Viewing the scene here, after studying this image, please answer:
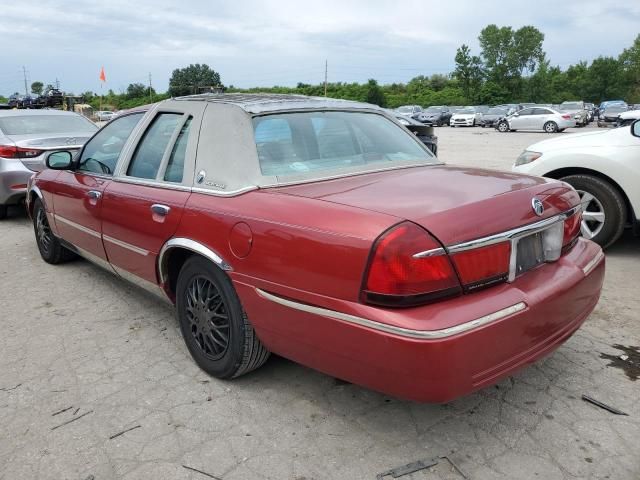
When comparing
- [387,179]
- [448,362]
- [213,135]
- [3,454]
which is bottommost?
[3,454]

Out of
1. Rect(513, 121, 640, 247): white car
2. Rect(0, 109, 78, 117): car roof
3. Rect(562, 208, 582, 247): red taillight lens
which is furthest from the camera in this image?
Rect(0, 109, 78, 117): car roof

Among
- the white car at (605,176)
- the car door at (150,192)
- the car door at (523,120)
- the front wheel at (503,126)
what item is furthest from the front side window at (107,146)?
the front wheel at (503,126)

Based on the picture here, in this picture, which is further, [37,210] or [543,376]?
[37,210]

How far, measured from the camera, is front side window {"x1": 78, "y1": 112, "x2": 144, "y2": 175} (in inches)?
155

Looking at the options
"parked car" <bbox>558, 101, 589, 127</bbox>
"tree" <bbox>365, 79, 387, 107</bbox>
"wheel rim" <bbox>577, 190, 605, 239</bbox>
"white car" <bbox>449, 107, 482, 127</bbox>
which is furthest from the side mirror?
"tree" <bbox>365, 79, 387, 107</bbox>

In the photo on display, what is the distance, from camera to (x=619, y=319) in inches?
149

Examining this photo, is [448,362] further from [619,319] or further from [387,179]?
[619,319]

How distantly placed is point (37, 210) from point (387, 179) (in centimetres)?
408

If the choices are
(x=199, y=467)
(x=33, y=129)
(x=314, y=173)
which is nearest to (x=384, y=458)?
(x=199, y=467)

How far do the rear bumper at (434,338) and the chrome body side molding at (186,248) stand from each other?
16 centimetres

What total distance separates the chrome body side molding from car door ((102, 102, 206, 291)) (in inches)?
2.1

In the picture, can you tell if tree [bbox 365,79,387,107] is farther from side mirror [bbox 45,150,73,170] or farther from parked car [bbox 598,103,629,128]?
side mirror [bbox 45,150,73,170]

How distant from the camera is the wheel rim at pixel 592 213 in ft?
17.0

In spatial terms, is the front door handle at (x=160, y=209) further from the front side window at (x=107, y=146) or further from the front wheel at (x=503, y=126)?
the front wheel at (x=503, y=126)
